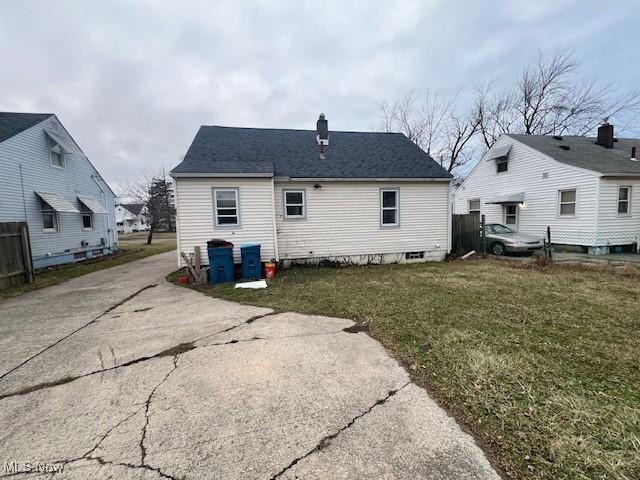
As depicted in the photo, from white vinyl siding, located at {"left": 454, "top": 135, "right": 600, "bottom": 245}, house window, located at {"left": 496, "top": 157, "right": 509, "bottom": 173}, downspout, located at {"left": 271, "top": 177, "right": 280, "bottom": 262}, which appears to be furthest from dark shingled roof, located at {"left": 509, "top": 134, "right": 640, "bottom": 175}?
downspout, located at {"left": 271, "top": 177, "right": 280, "bottom": 262}

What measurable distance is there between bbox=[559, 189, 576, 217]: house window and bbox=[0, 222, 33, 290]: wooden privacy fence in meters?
20.5

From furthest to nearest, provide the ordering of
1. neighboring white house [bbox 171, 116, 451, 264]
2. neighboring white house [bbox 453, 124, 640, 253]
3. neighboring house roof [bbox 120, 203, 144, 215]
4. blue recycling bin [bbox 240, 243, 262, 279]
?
neighboring house roof [bbox 120, 203, 144, 215] → neighboring white house [bbox 453, 124, 640, 253] → neighboring white house [bbox 171, 116, 451, 264] → blue recycling bin [bbox 240, 243, 262, 279]

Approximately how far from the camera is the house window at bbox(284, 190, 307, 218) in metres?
9.77

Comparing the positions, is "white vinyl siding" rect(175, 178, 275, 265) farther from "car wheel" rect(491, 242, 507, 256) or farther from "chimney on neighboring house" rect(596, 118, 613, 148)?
"chimney on neighboring house" rect(596, 118, 613, 148)

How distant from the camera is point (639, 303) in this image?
5203mm

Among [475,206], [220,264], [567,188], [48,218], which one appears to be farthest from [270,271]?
[475,206]

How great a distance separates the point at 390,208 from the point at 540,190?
8.53 m

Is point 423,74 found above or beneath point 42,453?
above

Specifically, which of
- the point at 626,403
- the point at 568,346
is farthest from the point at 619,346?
the point at 626,403

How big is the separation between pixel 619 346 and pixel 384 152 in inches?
385

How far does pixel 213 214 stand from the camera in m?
8.82

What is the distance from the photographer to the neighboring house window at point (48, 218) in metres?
11.6

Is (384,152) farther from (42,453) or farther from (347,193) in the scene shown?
(42,453)
